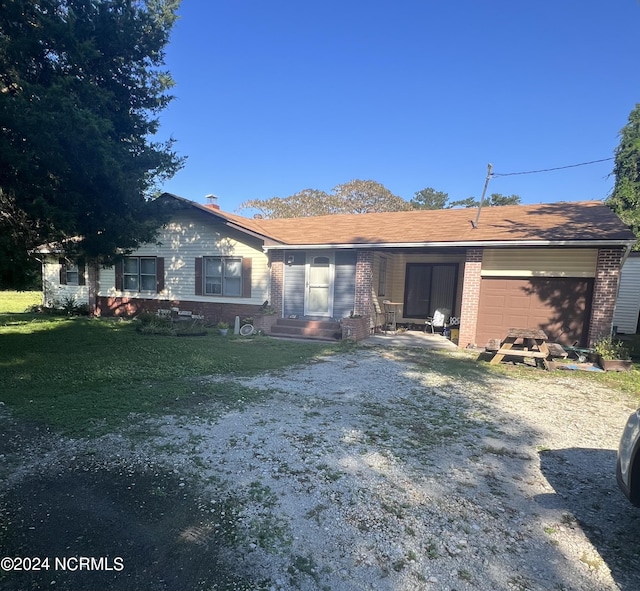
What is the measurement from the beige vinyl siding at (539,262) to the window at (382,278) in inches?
137

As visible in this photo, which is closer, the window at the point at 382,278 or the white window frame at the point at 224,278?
the window at the point at 382,278

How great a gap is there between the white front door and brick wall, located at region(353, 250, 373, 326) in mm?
1025

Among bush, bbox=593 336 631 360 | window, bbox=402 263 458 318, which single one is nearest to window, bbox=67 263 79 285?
window, bbox=402 263 458 318

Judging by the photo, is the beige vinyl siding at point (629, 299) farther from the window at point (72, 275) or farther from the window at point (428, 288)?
the window at point (72, 275)

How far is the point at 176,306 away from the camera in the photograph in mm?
14406

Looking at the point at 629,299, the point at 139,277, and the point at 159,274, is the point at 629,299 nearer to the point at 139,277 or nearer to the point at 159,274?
the point at 159,274

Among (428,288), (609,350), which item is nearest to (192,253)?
(428,288)

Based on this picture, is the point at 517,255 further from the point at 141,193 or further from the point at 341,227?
the point at 141,193

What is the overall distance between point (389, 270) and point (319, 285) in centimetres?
300

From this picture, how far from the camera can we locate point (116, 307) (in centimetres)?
1550

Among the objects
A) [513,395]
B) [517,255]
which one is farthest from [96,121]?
[517,255]

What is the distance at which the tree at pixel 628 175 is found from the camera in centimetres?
1670

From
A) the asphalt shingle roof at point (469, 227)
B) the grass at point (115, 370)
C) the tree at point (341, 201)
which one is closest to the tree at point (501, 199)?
the tree at point (341, 201)

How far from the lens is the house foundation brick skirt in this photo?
1345cm
